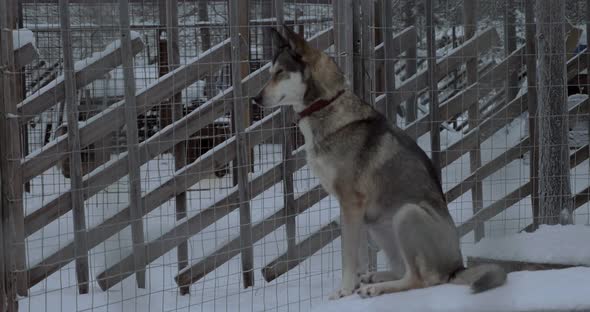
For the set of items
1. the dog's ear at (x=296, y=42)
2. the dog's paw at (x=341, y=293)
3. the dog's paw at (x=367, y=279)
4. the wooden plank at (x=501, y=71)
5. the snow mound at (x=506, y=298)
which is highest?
the dog's ear at (x=296, y=42)

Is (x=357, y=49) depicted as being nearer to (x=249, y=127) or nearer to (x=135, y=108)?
(x=249, y=127)

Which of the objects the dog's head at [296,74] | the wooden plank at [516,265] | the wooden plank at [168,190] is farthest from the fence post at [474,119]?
the dog's head at [296,74]

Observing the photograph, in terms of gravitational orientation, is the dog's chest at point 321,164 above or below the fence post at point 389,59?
below

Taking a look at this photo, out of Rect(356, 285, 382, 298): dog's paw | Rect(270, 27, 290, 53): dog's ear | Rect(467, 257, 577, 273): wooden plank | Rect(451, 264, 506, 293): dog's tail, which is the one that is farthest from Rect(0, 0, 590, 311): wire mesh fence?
Rect(451, 264, 506, 293): dog's tail

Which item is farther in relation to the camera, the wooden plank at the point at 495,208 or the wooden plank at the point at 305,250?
the wooden plank at the point at 495,208

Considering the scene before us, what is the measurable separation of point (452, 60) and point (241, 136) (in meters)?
1.58

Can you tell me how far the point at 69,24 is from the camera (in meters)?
4.34

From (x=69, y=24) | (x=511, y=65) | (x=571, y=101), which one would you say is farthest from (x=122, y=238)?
(x=571, y=101)

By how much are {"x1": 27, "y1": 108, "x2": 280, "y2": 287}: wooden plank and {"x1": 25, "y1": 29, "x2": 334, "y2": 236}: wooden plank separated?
0.19m

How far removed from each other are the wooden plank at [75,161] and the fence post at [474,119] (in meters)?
2.55

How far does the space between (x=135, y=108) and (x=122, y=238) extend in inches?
32.0

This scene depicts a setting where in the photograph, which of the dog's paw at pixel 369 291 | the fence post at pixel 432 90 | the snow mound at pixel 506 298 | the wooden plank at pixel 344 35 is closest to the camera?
the snow mound at pixel 506 298

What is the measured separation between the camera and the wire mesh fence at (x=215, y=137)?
15.0ft

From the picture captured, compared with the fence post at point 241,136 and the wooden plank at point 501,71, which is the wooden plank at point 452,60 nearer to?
the wooden plank at point 501,71
